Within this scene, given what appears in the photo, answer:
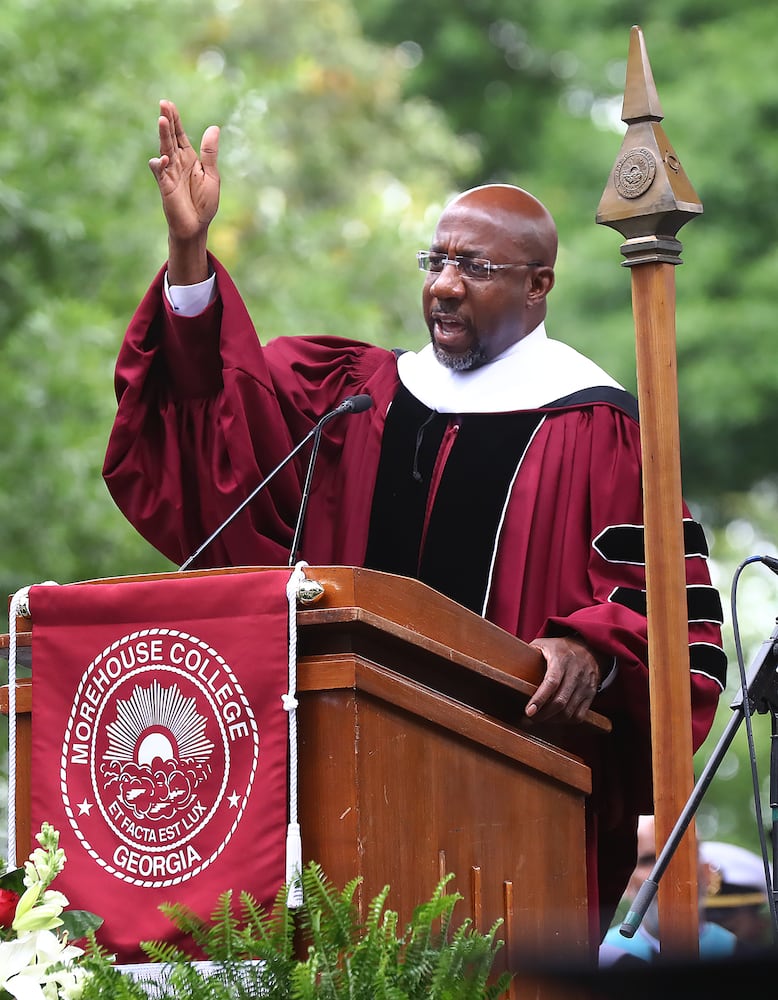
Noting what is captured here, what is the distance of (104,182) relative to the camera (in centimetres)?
1050

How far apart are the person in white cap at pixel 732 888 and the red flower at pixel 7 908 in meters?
3.85

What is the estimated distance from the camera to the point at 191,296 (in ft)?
13.6

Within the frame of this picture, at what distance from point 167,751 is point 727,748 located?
3.36 ft

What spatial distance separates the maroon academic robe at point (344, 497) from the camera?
159 inches

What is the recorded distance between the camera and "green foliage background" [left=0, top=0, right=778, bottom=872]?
33.1 feet

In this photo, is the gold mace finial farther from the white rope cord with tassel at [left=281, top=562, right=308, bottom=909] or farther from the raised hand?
the white rope cord with tassel at [left=281, top=562, right=308, bottom=909]

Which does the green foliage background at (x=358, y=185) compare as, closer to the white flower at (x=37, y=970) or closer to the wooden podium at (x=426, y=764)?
the wooden podium at (x=426, y=764)

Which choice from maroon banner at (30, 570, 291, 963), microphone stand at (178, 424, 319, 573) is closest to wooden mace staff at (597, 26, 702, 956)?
microphone stand at (178, 424, 319, 573)

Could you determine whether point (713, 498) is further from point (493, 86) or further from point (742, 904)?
point (742, 904)

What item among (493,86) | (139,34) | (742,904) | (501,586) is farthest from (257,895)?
(493,86)

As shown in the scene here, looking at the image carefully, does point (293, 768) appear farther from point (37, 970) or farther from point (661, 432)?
point (661, 432)

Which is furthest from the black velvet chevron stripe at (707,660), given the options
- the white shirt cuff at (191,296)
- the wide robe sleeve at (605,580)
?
the white shirt cuff at (191,296)

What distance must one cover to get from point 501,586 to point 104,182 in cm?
691

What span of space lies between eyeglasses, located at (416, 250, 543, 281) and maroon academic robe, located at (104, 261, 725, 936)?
40 cm
